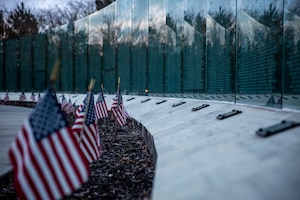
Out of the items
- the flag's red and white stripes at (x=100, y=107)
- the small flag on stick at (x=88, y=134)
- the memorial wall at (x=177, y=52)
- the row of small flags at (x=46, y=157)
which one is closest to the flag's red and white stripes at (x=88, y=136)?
the small flag on stick at (x=88, y=134)

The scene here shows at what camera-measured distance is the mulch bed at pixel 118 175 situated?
518 cm

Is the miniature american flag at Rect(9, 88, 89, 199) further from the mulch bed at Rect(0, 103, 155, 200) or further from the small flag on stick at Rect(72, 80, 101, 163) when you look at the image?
the small flag on stick at Rect(72, 80, 101, 163)

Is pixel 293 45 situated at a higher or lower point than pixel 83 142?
higher

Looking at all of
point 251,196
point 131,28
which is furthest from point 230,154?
point 131,28

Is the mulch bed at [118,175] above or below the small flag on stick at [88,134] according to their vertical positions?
below

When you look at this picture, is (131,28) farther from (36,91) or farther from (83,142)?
(83,142)

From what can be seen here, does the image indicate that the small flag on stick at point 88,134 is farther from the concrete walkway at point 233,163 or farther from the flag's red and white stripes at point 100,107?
the flag's red and white stripes at point 100,107

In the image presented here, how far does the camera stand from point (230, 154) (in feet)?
12.9

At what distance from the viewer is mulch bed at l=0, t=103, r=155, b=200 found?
204 inches

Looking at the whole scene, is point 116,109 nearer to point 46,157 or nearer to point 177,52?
point 177,52

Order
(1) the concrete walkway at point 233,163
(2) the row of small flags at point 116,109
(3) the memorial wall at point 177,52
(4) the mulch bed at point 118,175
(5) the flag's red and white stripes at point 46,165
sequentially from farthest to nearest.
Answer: (2) the row of small flags at point 116,109
(3) the memorial wall at point 177,52
(4) the mulch bed at point 118,175
(5) the flag's red and white stripes at point 46,165
(1) the concrete walkway at point 233,163

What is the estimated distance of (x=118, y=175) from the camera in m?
6.37

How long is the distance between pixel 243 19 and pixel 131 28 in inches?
620

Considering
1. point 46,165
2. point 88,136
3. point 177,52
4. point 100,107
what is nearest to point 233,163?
point 46,165
